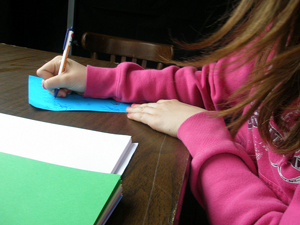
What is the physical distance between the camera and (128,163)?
33 cm

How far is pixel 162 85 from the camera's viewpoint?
1.95ft

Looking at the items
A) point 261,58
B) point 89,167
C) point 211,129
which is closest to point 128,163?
point 89,167

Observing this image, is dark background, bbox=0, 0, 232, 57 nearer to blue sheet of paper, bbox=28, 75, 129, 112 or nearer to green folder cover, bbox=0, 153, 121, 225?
blue sheet of paper, bbox=28, 75, 129, 112

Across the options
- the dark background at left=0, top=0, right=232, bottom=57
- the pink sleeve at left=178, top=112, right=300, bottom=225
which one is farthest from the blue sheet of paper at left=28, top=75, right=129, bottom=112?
the dark background at left=0, top=0, right=232, bottom=57

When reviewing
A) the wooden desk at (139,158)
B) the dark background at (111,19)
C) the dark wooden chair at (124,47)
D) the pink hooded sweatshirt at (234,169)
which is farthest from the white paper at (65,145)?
the dark background at (111,19)

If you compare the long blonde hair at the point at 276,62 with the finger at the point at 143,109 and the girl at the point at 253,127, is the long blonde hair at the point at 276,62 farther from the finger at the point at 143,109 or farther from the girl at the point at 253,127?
the finger at the point at 143,109

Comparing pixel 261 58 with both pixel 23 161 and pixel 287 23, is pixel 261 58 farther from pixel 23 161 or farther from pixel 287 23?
pixel 23 161

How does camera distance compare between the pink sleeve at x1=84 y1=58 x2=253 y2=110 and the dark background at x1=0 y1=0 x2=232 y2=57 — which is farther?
the dark background at x1=0 y1=0 x2=232 y2=57

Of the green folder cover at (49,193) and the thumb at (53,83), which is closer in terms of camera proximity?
the green folder cover at (49,193)

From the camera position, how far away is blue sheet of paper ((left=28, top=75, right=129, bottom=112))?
1.56ft

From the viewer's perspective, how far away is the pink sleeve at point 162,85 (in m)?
0.57

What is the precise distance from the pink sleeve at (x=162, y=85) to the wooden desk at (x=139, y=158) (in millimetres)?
101

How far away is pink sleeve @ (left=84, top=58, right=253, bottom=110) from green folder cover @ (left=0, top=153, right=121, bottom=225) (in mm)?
320

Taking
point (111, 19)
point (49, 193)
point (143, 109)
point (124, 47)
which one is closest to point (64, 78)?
point (143, 109)
